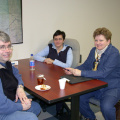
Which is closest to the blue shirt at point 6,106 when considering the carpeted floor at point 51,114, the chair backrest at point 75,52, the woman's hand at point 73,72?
the woman's hand at point 73,72

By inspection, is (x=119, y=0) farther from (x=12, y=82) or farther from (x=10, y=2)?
(x=12, y=82)

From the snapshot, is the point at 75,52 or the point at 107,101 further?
the point at 75,52

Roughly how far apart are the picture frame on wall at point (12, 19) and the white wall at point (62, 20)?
3.5 inches

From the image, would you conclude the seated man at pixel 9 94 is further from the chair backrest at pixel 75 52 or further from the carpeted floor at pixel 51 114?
the chair backrest at pixel 75 52

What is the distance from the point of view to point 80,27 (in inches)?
154

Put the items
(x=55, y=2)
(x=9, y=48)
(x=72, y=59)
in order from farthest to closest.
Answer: (x=55, y=2)
(x=72, y=59)
(x=9, y=48)

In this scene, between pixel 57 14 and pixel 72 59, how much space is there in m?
1.09

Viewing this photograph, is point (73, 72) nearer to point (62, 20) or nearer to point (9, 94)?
point (9, 94)

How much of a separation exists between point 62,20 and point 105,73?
1882 mm

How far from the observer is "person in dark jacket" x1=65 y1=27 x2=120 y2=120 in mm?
1946

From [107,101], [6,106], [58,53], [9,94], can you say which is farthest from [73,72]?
[58,53]

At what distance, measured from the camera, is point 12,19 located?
116 inches

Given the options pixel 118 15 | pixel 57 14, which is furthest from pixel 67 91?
pixel 118 15

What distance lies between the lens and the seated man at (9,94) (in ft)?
4.61
